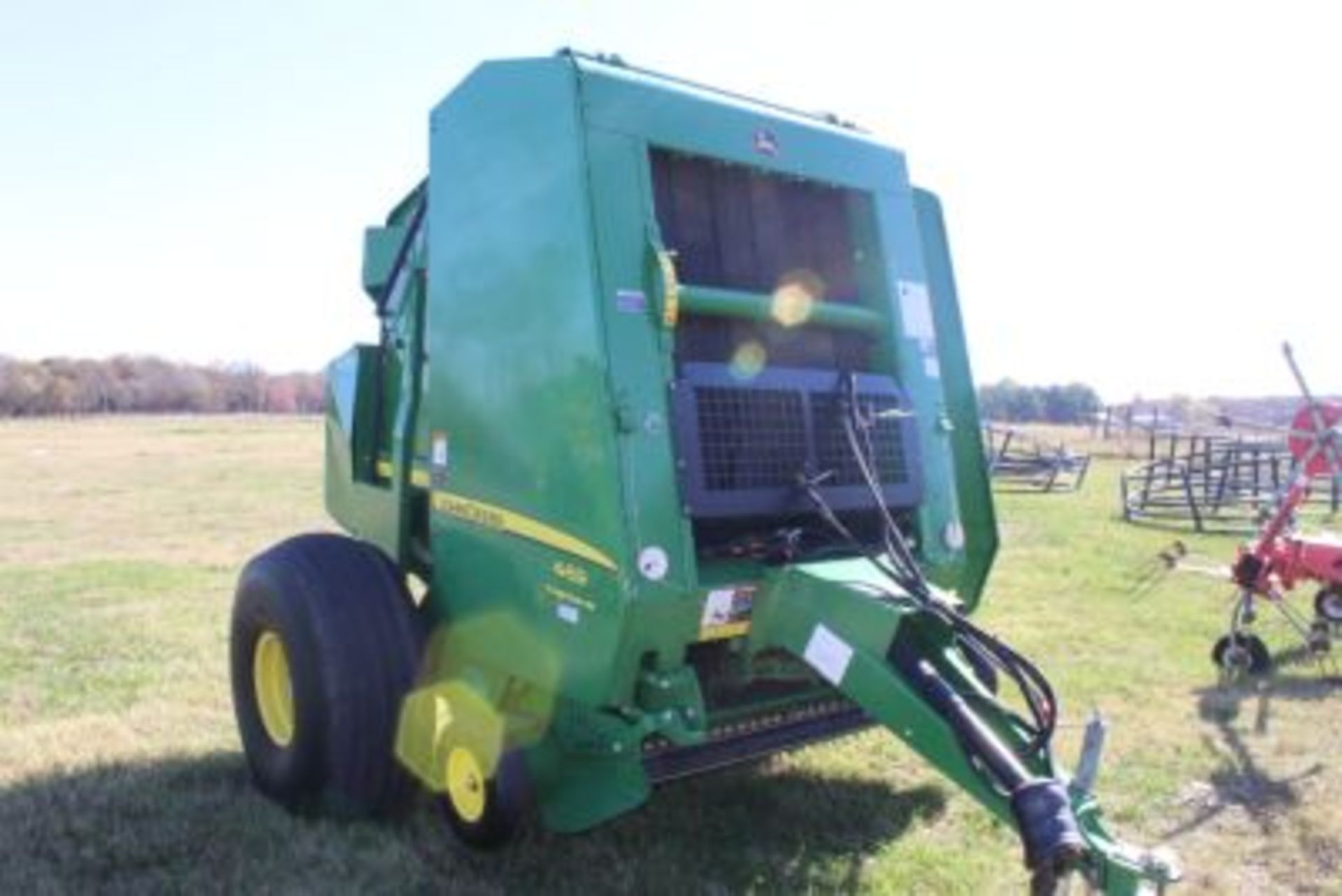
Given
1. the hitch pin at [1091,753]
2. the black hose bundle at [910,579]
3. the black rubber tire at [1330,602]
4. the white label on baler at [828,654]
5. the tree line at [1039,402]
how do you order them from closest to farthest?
the hitch pin at [1091,753]
the black hose bundle at [910,579]
the white label on baler at [828,654]
the black rubber tire at [1330,602]
the tree line at [1039,402]

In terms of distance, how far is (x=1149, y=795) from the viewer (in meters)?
5.35

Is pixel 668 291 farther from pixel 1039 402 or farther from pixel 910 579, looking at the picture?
pixel 1039 402

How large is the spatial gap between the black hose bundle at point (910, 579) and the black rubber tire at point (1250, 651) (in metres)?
3.99

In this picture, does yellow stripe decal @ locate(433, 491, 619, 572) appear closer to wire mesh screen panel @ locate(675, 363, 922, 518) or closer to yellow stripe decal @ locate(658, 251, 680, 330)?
wire mesh screen panel @ locate(675, 363, 922, 518)

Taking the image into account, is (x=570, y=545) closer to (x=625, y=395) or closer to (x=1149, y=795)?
(x=625, y=395)

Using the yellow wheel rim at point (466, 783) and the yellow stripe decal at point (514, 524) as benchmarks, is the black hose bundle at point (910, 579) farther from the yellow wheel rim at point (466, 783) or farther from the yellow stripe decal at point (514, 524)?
the yellow wheel rim at point (466, 783)

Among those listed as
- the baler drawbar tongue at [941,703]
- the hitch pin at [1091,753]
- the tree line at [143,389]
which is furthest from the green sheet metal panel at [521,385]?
the tree line at [143,389]

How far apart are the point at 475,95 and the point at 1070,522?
15.7 meters

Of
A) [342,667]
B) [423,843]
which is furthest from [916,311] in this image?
[423,843]

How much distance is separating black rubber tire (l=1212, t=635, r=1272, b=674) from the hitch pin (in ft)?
16.6

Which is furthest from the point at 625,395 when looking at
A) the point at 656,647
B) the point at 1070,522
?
the point at 1070,522

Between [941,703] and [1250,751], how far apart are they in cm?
356

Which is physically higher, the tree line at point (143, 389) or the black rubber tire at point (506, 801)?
the tree line at point (143, 389)

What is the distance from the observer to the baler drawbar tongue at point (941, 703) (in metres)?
2.71
